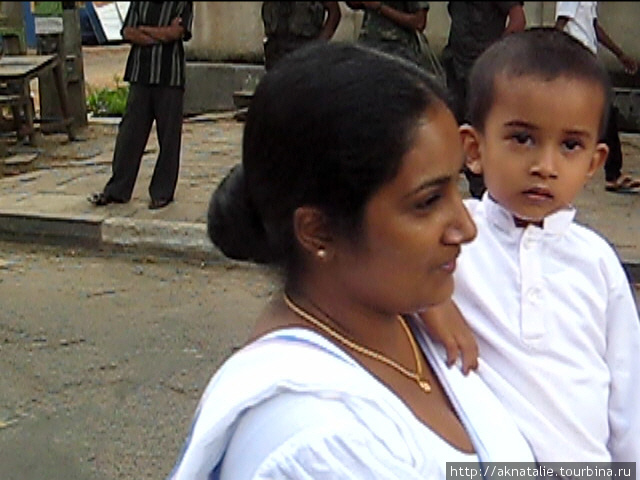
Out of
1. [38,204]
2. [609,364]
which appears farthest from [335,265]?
[38,204]

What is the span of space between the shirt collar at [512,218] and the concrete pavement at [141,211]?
407 centimetres

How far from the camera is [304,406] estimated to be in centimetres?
127

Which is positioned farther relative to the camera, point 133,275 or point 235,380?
point 133,275


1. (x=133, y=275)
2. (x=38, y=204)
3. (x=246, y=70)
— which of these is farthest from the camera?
(x=246, y=70)

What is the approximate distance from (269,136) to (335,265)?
0.20 metres

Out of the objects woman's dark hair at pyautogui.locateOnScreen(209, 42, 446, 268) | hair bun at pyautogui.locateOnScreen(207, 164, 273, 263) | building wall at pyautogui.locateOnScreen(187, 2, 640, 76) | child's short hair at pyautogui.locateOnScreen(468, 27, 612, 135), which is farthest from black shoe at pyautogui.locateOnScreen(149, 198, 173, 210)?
woman's dark hair at pyautogui.locateOnScreen(209, 42, 446, 268)

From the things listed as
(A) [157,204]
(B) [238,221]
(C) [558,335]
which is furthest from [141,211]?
(B) [238,221]

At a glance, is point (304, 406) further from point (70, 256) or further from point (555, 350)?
point (70, 256)

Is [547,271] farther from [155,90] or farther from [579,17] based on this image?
[579,17]

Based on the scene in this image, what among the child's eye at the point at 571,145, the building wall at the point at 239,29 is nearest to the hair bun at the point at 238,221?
the child's eye at the point at 571,145

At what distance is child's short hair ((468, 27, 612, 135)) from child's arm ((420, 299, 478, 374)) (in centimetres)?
45

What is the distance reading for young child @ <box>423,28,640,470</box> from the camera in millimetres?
1805

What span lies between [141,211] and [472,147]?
525cm

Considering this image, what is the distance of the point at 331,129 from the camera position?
1.33 m
